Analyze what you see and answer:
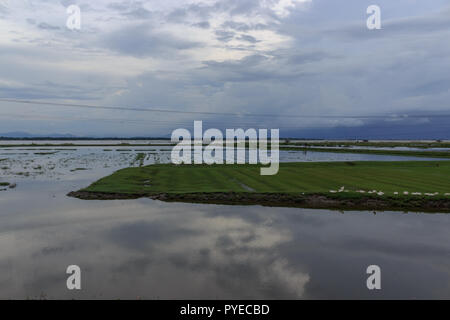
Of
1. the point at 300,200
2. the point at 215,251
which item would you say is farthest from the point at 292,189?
the point at 215,251

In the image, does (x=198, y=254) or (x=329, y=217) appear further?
(x=329, y=217)

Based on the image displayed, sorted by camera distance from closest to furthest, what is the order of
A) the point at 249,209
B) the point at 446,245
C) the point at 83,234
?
the point at 446,245
the point at 83,234
the point at 249,209

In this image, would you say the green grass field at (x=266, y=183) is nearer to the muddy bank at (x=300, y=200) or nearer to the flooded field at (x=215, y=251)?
the muddy bank at (x=300, y=200)

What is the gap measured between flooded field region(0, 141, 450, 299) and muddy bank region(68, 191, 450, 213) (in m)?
1.79

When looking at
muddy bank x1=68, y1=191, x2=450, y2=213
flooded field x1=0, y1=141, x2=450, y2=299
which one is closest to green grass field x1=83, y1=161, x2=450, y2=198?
muddy bank x1=68, y1=191, x2=450, y2=213

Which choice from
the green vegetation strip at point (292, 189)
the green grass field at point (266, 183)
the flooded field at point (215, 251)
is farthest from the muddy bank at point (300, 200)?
the flooded field at point (215, 251)

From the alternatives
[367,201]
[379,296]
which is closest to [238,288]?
[379,296]

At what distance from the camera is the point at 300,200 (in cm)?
3153

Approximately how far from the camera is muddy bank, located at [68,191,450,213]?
29.8m

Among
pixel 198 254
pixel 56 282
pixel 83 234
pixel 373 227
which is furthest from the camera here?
pixel 373 227

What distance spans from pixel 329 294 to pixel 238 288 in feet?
13.0

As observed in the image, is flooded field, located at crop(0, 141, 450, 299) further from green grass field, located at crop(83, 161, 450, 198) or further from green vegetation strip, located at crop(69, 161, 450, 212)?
green grass field, located at crop(83, 161, 450, 198)

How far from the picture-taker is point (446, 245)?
2016 centimetres
